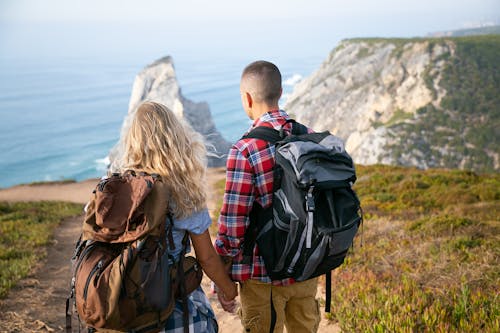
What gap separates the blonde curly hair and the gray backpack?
1.62 feet

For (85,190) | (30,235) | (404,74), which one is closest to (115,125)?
(404,74)

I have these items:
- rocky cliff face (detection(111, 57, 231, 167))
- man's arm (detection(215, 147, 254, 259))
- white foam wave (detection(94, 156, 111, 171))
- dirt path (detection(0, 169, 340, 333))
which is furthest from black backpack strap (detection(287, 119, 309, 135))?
white foam wave (detection(94, 156, 111, 171))

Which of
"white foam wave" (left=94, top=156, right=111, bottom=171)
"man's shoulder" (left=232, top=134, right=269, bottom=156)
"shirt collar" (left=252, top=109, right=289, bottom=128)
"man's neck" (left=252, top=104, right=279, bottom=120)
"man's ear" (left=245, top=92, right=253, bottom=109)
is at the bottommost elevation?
"white foam wave" (left=94, top=156, right=111, bottom=171)

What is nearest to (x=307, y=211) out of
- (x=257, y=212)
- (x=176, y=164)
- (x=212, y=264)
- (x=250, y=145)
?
(x=257, y=212)

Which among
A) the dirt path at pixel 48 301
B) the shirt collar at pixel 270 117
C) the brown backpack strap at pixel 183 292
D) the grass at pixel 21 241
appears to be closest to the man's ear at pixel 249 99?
the shirt collar at pixel 270 117

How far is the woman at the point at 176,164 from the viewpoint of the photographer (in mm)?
2348

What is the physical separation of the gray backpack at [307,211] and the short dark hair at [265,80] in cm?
30

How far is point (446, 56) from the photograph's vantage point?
7081cm

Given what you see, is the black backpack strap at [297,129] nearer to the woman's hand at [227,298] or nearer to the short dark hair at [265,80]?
the short dark hair at [265,80]

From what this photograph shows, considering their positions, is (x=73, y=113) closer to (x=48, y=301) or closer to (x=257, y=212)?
(x=48, y=301)

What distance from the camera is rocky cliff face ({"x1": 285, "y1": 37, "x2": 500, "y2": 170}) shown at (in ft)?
179

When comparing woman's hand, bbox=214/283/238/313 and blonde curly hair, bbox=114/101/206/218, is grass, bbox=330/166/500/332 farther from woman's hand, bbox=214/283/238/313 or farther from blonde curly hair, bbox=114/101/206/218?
blonde curly hair, bbox=114/101/206/218

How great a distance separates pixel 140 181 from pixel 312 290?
5.06 ft

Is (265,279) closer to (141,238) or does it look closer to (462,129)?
(141,238)
